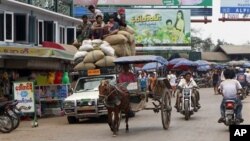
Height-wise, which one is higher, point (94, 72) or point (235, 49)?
point (235, 49)

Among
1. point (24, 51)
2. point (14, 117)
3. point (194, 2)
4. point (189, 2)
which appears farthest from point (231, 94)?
point (194, 2)

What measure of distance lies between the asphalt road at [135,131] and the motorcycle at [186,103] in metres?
0.26

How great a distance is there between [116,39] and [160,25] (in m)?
33.9

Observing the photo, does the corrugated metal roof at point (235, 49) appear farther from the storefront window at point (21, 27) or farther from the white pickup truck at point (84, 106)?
the white pickup truck at point (84, 106)

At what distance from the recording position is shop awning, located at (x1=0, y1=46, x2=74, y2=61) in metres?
19.9

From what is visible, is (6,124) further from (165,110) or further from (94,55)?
(165,110)

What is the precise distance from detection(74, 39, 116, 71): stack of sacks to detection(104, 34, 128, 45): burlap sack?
0.36 m

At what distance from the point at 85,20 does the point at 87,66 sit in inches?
124

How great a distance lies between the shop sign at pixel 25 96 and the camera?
19031 millimetres

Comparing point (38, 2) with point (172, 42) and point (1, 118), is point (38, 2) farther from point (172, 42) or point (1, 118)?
point (172, 42)

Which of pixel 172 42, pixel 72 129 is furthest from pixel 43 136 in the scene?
pixel 172 42

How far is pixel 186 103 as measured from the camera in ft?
61.7

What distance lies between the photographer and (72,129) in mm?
17500

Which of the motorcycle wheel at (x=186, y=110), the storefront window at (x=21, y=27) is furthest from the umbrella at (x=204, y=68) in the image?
the motorcycle wheel at (x=186, y=110)
